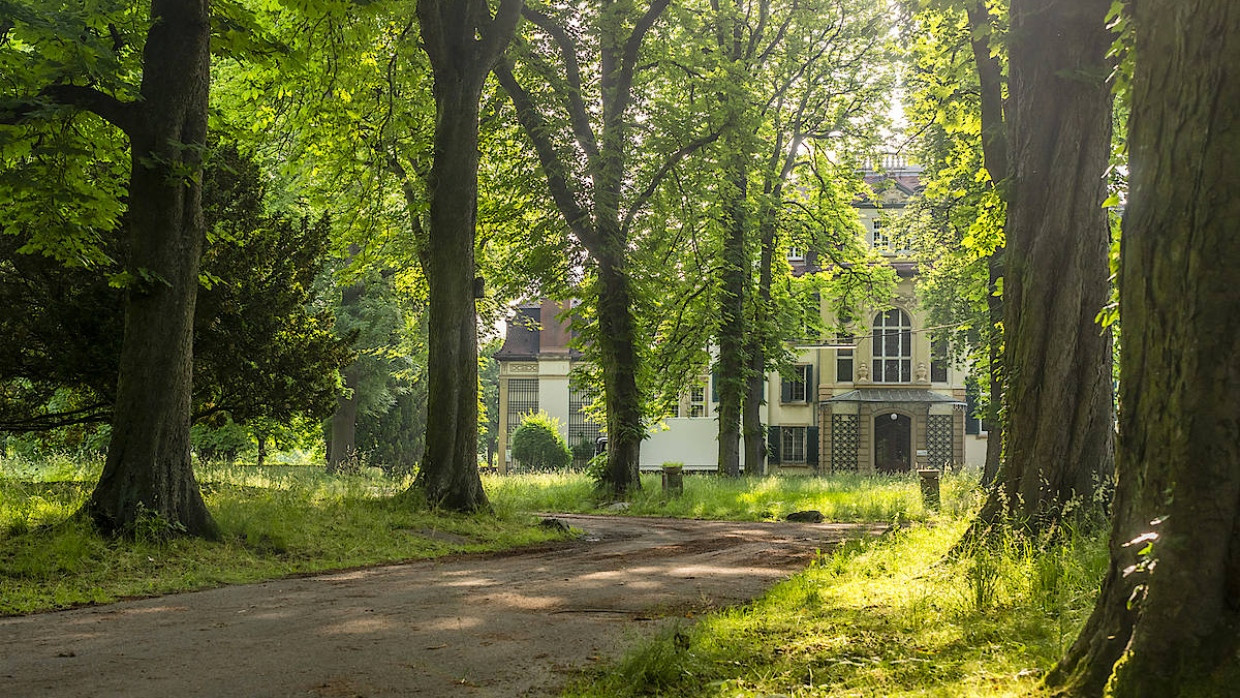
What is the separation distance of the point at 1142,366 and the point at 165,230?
905 centimetres

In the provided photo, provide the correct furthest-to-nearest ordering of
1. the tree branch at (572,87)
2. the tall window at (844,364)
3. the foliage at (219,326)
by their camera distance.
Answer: the tall window at (844,364) → the tree branch at (572,87) → the foliage at (219,326)

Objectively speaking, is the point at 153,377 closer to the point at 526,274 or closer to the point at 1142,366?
the point at 1142,366

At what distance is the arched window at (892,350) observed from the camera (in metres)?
48.3

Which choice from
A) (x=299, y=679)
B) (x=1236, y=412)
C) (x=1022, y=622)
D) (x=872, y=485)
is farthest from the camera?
(x=872, y=485)

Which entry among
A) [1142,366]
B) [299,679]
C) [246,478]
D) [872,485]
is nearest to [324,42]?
[246,478]

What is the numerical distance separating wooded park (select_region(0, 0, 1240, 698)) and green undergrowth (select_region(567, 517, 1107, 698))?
4 cm

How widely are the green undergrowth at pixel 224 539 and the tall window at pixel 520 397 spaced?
35.3 m

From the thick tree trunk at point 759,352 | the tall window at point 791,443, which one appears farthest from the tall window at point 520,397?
the thick tree trunk at point 759,352

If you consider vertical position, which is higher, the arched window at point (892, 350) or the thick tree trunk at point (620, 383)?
the arched window at point (892, 350)

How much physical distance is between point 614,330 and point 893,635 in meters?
16.6

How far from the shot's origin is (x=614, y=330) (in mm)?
22359

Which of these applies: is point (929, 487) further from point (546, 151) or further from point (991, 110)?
point (546, 151)

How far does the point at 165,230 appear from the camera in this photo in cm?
1051

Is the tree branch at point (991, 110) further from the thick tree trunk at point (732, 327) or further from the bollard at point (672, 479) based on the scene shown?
the thick tree trunk at point (732, 327)
